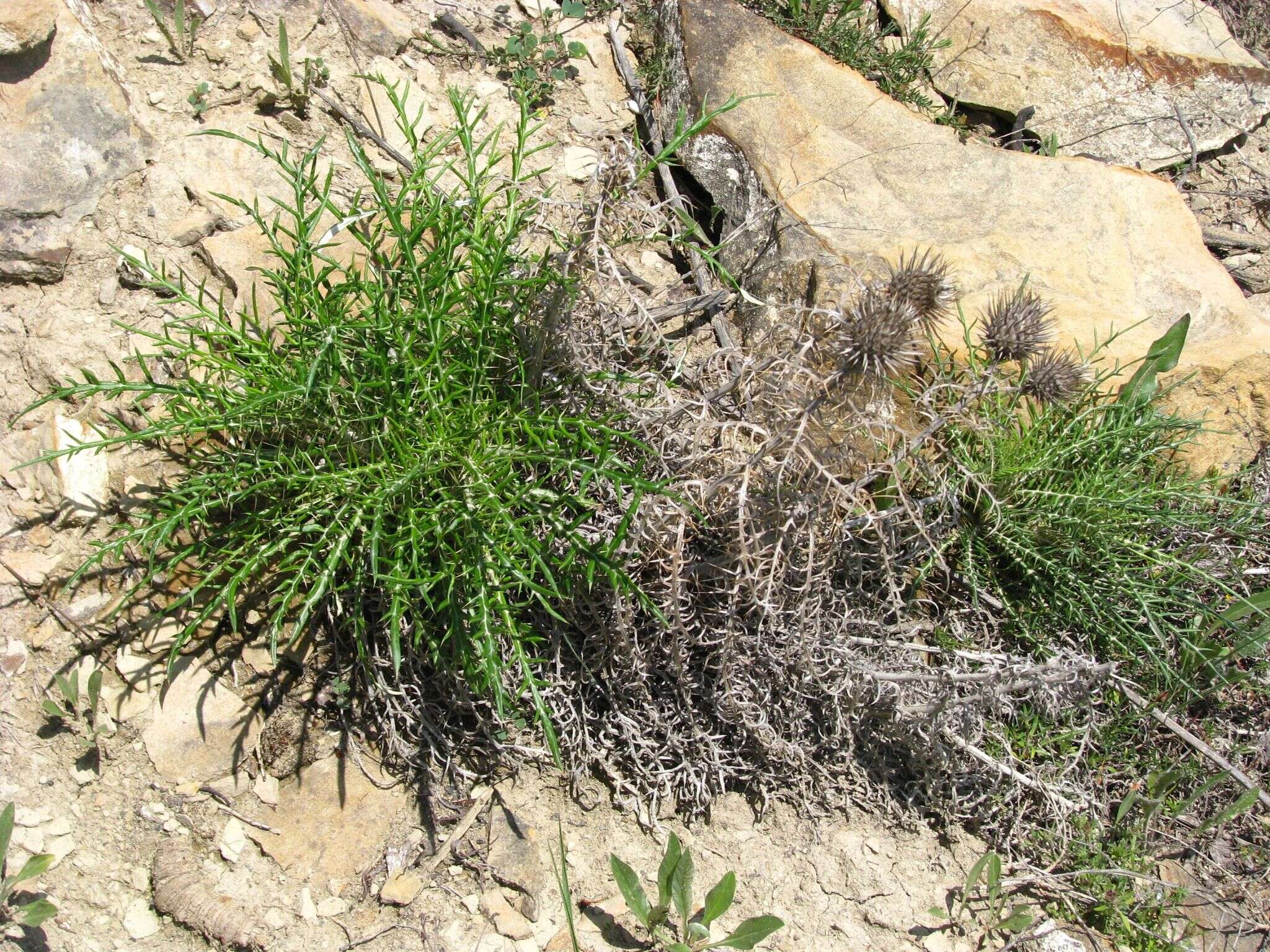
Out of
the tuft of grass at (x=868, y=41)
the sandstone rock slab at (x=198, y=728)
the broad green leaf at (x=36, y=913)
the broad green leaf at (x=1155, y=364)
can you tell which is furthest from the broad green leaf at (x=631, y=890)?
the tuft of grass at (x=868, y=41)

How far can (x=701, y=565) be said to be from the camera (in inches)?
105

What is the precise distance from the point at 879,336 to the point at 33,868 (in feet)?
7.30

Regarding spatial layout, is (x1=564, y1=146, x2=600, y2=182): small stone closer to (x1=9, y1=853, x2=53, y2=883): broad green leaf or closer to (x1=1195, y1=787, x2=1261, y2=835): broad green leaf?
(x1=9, y1=853, x2=53, y2=883): broad green leaf

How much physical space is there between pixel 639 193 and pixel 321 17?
4.35 feet

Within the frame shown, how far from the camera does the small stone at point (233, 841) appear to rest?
2514 millimetres

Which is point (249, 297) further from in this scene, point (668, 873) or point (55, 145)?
point (668, 873)

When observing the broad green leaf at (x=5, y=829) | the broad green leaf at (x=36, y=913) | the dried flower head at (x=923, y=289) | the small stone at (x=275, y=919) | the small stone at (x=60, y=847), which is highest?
the dried flower head at (x=923, y=289)

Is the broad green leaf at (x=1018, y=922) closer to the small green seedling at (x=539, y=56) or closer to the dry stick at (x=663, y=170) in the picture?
the dry stick at (x=663, y=170)

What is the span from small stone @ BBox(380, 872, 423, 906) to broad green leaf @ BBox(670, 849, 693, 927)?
26.8 inches

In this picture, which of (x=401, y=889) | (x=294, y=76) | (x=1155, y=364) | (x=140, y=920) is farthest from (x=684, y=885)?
(x=294, y=76)

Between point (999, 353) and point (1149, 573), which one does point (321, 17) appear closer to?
point (999, 353)

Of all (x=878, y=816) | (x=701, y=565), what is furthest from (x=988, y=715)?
(x=701, y=565)

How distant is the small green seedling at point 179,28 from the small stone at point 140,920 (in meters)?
2.70

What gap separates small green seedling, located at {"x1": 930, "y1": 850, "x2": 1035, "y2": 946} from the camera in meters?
2.68
